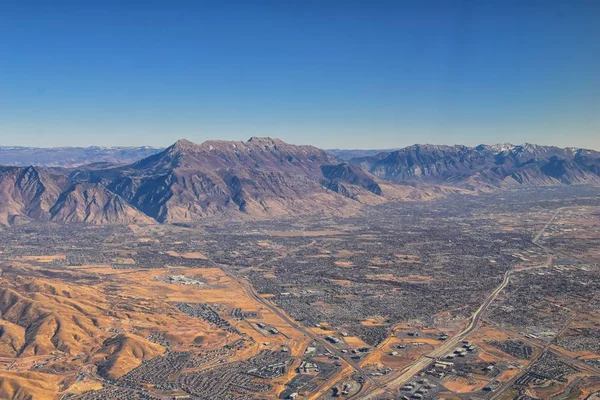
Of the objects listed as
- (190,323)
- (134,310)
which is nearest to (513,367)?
(190,323)

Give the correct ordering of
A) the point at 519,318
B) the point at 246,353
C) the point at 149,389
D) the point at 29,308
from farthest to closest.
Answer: the point at 519,318, the point at 29,308, the point at 246,353, the point at 149,389

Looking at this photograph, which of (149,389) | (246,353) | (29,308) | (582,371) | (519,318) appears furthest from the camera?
(519,318)

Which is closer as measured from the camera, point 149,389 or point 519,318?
point 149,389

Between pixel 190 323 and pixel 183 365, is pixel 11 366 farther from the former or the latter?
pixel 190 323

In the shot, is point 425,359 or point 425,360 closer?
point 425,360

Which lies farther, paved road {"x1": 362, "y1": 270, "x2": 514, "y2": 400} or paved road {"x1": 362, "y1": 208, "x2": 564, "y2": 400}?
paved road {"x1": 362, "y1": 270, "x2": 514, "y2": 400}

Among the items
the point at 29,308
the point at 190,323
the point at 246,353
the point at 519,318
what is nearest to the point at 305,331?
the point at 246,353

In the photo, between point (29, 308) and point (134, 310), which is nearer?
point (29, 308)

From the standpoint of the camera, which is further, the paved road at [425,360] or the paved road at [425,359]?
the paved road at [425,359]

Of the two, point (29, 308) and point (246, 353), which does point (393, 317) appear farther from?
point (29, 308)
